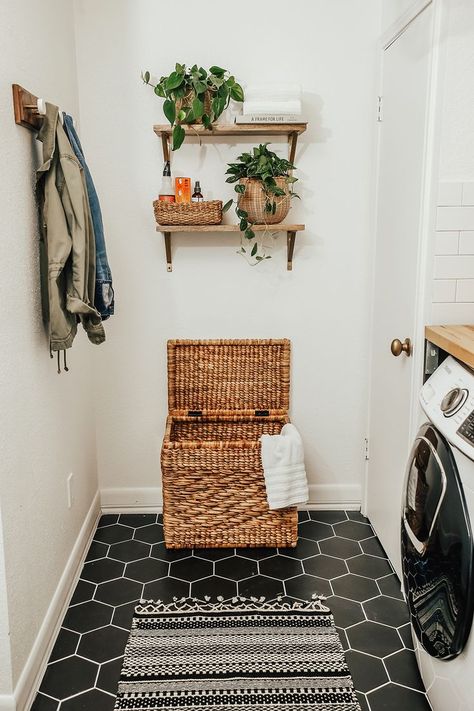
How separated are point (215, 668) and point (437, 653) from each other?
664 millimetres

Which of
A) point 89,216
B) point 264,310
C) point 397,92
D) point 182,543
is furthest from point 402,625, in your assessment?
point 397,92

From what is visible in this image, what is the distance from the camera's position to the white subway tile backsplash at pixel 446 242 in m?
1.96

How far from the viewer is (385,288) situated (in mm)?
2479

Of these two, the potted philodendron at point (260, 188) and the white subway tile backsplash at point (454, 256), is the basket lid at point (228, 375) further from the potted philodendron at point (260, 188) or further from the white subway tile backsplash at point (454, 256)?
the white subway tile backsplash at point (454, 256)

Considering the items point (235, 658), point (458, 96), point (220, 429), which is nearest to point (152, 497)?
point (220, 429)

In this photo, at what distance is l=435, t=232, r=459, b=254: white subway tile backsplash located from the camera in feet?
6.44

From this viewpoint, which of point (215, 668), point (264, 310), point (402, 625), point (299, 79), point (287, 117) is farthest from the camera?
point (264, 310)

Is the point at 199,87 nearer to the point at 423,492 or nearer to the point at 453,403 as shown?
the point at 453,403

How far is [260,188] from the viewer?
2441 millimetres

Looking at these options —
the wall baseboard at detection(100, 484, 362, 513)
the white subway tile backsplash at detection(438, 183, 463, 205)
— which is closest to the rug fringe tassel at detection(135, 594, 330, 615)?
the wall baseboard at detection(100, 484, 362, 513)

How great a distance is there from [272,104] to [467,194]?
85cm

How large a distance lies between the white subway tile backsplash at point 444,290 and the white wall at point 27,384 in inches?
47.3

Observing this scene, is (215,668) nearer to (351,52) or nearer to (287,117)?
(287,117)

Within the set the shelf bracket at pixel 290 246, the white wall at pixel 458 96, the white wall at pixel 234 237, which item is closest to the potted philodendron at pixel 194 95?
the white wall at pixel 234 237
